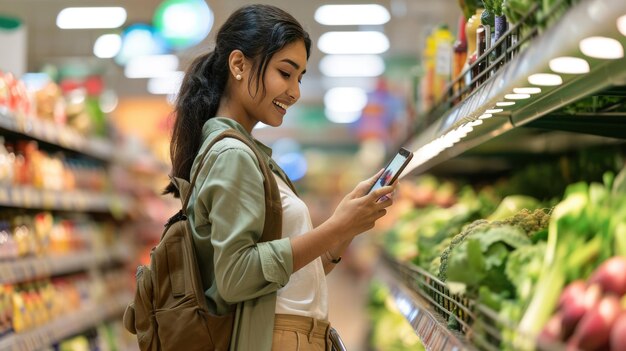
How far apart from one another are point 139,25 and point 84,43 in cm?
289

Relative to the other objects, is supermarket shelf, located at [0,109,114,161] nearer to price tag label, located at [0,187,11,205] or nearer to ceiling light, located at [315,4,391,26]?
price tag label, located at [0,187,11,205]

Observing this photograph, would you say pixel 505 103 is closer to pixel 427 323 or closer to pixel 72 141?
pixel 427 323

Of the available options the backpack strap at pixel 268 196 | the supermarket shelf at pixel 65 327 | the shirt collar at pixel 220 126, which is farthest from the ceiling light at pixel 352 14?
the backpack strap at pixel 268 196

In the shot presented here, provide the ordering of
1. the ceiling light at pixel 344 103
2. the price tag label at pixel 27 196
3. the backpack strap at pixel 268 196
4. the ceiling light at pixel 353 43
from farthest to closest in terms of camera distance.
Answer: the ceiling light at pixel 344 103
the ceiling light at pixel 353 43
the price tag label at pixel 27 196
the backpack strap at pixel 268 196

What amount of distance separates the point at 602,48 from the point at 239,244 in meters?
1.03

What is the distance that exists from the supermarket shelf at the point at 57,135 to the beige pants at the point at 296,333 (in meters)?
2.19

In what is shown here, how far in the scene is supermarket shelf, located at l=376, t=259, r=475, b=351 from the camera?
5.56 ft

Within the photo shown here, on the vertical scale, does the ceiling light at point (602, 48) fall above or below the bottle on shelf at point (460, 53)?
below

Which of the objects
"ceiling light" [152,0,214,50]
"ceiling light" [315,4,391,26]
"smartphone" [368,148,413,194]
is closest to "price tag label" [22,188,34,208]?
"smartphone" [368,148,413,194]

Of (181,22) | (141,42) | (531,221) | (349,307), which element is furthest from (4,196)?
(349,307)

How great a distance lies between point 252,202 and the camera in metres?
2.04

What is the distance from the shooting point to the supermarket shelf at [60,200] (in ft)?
13.2

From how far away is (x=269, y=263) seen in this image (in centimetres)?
201

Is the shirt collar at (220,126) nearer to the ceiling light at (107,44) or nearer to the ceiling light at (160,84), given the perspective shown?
the ceiling light at (107,44)
